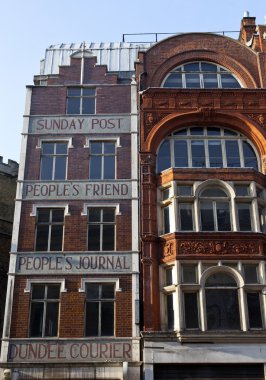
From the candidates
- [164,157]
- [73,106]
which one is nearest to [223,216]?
[164,157]

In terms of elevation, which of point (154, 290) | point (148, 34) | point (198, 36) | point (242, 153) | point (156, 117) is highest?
point (148, 34)

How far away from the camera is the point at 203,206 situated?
21.1m

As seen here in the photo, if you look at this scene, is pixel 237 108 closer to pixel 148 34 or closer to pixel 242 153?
pixel 242 153

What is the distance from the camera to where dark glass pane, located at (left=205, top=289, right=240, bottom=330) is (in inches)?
752

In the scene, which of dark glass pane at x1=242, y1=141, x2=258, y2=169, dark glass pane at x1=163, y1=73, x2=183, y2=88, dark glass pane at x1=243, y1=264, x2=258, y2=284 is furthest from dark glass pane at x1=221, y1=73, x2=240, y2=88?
→ dark glass pane at x1=243, y1=264, x2=258, y2=284

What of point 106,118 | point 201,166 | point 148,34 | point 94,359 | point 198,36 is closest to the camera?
point 94,359

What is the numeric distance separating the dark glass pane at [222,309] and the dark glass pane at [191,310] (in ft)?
1.48

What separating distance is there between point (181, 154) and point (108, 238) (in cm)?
506

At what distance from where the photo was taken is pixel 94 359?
19.0m

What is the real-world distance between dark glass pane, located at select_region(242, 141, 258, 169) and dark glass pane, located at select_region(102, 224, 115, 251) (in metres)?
6.69

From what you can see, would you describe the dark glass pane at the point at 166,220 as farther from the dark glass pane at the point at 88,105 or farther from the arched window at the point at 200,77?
the arched window at the point at 200,77

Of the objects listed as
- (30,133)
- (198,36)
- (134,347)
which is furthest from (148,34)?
(134,347)

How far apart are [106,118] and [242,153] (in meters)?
6.50

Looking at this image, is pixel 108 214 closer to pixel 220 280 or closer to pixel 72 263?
pixel 72 263
